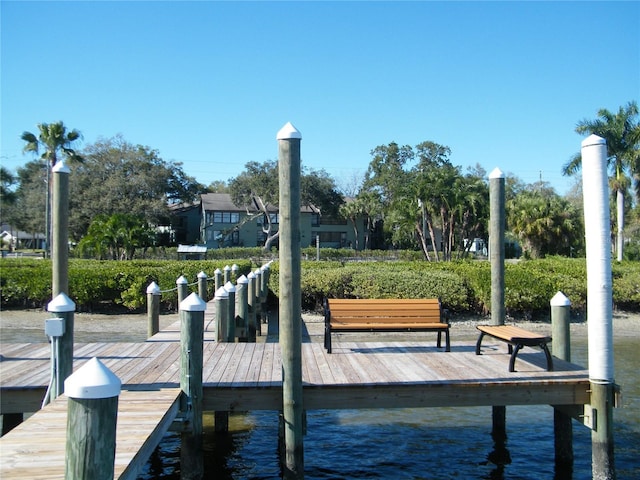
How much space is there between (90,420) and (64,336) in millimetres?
3283

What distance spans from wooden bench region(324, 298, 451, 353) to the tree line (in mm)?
29025

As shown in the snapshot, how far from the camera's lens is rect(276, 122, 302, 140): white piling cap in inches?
248

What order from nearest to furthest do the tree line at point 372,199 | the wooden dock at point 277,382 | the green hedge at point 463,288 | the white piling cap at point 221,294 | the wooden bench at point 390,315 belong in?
the wooden dock at point 277,382, the wooden bench at point 390,315, the white piling cap at point 221,294, the green hedge at point 463,288, the tree line at point 372,199

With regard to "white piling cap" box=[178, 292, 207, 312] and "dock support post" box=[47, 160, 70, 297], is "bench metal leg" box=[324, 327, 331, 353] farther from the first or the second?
"dock support post" box=[47, 160, 70, 297]

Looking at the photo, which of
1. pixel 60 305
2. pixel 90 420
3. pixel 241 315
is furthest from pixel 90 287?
pixel 90 420

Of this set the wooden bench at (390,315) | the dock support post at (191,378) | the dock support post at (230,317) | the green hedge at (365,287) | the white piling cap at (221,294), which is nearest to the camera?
the dock support post at (191,378)

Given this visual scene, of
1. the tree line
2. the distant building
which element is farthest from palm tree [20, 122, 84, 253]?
the distant building

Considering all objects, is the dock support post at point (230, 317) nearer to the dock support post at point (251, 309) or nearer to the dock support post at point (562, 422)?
the dock support post at point (251, 309)

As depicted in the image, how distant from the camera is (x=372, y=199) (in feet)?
219

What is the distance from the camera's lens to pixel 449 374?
7148 millimetres

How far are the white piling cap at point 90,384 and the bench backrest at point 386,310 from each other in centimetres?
593

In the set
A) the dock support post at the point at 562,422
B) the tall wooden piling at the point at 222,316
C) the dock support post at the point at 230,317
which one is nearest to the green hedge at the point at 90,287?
the dock support post at the point at 230,317

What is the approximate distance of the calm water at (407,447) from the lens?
8.08 meters

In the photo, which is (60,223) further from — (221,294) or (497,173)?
(497,173)
